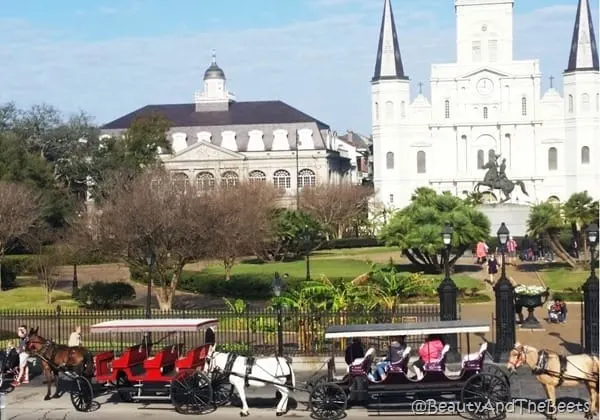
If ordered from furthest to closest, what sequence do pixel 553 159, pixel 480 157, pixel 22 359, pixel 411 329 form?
pixel 480 157, pixel 553 159, pixel 22 359, pixel 411 329

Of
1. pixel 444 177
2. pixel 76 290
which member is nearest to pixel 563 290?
pixel 76 290

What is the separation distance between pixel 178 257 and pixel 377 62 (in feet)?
227

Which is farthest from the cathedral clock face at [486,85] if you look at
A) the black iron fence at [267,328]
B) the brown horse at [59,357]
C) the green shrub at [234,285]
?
the brown horse at [59,357]

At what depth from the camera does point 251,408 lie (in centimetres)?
1756

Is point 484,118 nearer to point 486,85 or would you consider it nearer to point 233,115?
point 486,85

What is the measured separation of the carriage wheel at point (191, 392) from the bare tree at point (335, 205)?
54.9m

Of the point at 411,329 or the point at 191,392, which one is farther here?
the point at 191,392

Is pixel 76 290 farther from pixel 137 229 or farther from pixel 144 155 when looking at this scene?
pixel 144 155

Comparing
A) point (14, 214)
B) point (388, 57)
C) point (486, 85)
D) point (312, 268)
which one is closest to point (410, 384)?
point (312, 268)

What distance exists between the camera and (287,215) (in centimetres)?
5328

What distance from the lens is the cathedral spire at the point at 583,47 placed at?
92.7 metres

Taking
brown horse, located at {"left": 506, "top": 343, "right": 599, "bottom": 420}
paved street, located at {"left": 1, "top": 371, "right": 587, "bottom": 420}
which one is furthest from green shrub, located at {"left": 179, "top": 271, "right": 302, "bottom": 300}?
brown horse, located at {"left": 506, "top": 343, "right": 599, "bottom": 420}

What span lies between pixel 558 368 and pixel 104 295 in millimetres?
21724

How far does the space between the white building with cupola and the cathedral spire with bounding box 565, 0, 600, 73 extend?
80.5ft
